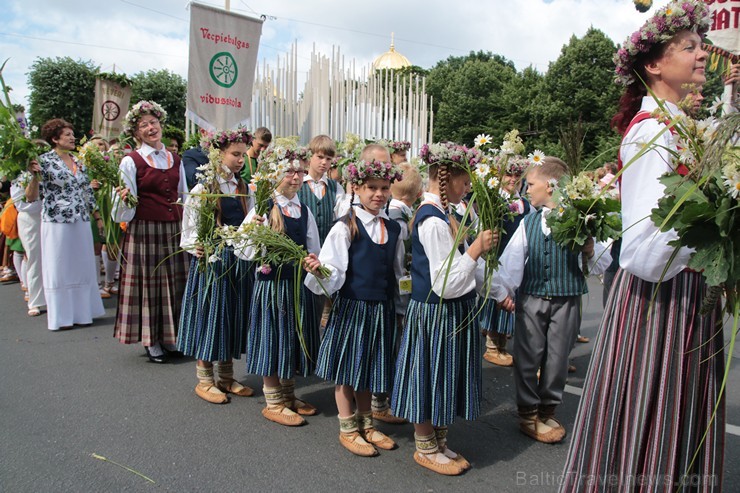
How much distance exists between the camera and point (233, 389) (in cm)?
428

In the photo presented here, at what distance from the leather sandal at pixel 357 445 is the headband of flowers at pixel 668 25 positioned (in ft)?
8.27

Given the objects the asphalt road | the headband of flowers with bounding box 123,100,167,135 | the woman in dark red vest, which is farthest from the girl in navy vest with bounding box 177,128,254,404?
the headband of flowers with bounding box 123,100,167,135

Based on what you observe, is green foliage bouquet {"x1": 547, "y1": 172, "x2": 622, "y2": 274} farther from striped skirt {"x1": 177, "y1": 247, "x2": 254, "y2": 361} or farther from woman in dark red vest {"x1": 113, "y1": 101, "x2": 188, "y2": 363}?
woman in dark red vest {"x1": 113, "y1": 101, "x2": 188, "y2": 363}

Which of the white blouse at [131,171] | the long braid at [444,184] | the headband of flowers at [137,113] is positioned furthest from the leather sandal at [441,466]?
the headband of flowers at [137,113]

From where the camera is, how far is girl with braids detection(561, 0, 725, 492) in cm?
198

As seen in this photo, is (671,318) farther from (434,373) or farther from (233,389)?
(233,389)

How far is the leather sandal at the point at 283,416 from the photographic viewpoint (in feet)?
12.3

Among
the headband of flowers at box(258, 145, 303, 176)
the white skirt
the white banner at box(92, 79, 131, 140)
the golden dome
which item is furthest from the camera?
the golden dome

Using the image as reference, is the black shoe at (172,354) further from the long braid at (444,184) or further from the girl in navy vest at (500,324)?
the long braid at (444,184)

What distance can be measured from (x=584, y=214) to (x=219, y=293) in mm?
2616

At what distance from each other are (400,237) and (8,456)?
104 inches

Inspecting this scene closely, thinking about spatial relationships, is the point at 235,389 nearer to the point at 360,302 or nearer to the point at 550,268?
the point at 360,302

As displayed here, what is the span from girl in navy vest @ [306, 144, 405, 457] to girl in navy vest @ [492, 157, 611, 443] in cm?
76

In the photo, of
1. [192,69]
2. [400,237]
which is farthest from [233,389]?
[192,69]
